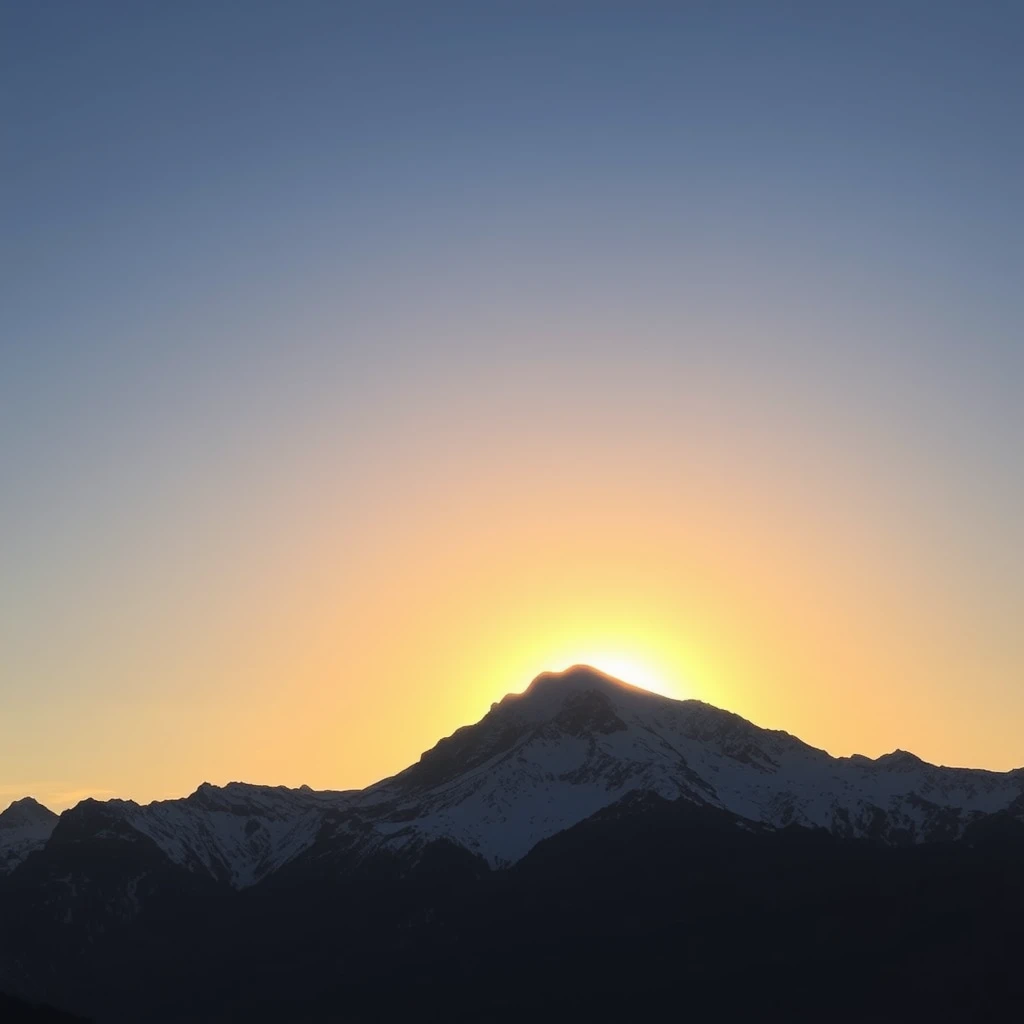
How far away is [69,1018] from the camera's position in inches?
6053
